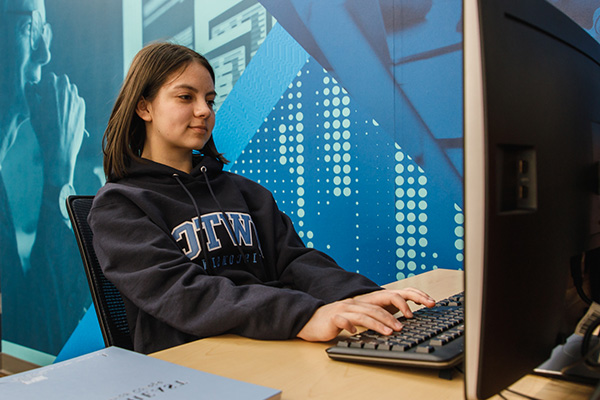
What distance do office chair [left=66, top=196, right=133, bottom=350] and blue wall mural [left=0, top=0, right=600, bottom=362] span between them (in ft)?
3.21

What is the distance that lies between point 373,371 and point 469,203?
325 millimetres

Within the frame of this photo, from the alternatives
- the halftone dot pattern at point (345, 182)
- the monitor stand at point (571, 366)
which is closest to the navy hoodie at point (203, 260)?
the monitor stand at point (571, 366)

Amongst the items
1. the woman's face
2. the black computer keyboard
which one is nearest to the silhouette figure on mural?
the woman's face

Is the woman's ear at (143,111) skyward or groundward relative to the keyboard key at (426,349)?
skyward

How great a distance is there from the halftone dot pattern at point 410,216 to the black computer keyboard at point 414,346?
0.95 m

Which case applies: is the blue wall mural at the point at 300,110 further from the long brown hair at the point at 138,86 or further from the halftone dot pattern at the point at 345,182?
the long brown hair at the point at 138,86

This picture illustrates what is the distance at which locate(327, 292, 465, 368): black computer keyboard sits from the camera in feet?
1.88

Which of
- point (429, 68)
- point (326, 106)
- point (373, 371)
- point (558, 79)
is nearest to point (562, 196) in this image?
point (558, 79)

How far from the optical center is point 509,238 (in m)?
0.37

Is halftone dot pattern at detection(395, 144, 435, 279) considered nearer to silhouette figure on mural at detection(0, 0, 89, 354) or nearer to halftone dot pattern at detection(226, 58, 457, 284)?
halftone dot pattern at detection(226, 58, 457, 284)

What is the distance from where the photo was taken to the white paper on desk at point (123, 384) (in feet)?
1.60

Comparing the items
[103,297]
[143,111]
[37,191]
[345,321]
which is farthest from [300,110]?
[37,191]

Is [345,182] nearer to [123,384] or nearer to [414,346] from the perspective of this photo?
[414,346]

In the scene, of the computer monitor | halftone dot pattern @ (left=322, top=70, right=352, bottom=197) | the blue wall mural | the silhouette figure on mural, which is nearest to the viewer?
the computer monitor
